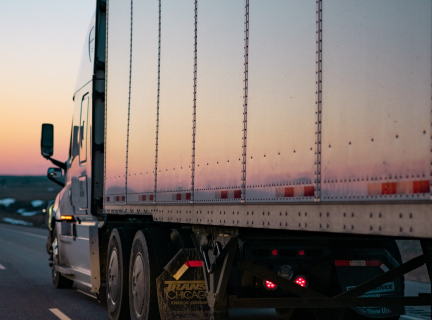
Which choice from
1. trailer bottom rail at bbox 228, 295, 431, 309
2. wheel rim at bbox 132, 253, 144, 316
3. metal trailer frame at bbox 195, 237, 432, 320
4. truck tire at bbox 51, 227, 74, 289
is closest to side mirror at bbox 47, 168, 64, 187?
truck tire at bbox 51, 227, 74, 289

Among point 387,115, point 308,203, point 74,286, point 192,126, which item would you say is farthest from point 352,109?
point 74,286

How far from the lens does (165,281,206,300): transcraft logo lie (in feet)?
23.9

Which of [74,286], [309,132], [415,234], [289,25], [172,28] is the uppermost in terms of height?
[172,28]

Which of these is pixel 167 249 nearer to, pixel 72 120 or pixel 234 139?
pixel 234 139

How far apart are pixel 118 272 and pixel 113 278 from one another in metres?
0.28

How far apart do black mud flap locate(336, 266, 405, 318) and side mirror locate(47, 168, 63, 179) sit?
23.2 ft

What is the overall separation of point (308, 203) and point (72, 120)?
25.4 feet

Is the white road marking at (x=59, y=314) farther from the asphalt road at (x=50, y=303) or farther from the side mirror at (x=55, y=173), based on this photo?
the side mirror at (x=55, y=173)

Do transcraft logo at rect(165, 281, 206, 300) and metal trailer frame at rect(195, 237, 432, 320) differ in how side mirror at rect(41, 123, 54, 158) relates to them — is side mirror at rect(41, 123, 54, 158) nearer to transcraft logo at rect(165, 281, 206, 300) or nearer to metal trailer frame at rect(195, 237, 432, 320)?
transcraft logo at rect(165, 281, 206, 300)

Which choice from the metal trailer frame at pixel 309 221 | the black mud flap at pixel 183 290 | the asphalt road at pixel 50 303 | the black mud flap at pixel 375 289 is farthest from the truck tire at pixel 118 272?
the black mud flap at pixel 375 289

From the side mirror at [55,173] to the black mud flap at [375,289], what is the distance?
279 inches

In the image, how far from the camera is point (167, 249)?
7.71 meters

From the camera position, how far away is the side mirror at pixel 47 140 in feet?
37.3

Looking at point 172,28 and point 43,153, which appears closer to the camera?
point 172,28
